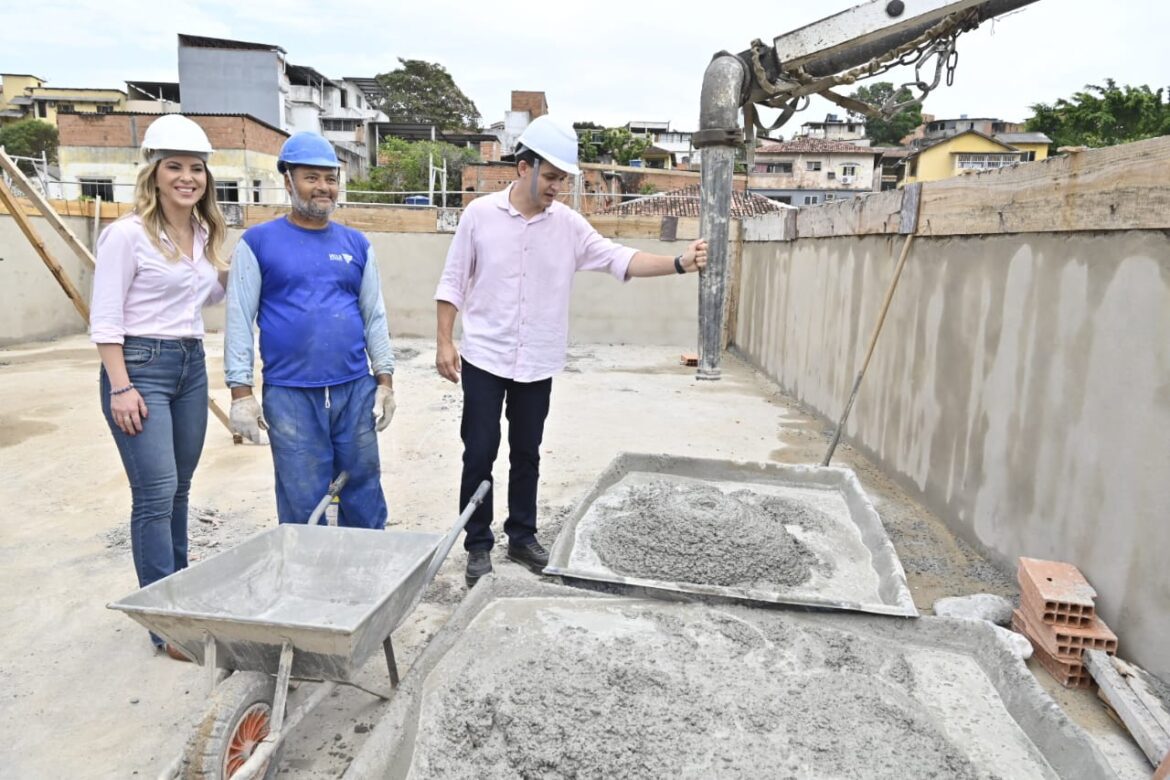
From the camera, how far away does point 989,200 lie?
3.76 metres

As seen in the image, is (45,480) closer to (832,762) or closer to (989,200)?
(832,762)

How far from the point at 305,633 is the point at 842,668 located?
1.47 meters

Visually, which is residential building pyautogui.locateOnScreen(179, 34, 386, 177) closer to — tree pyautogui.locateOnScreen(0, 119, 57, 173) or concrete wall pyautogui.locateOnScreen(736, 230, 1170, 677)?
tree pyautogui.locateOnScreen(0, 119, 57, 173)

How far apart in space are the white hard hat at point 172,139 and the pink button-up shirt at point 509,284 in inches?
35.8

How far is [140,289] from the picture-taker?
238 centimetres

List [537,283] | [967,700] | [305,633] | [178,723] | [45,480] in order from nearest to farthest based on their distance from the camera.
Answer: [305,633], [967,700], [178,723], [537,283], [45,480]

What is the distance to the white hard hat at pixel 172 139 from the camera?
2.36 meters

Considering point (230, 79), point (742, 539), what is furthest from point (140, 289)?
point (230, 79)

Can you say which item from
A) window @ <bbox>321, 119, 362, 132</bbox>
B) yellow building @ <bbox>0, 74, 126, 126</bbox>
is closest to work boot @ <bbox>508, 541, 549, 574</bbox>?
window @ <bbox>321, 119, 362, 132</bbox>

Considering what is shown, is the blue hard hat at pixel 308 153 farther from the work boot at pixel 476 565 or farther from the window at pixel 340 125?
the window at pixel 340 125

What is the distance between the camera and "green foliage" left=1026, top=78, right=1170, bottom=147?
31.6 metres

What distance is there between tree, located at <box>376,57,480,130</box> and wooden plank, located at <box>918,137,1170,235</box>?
5105 cm

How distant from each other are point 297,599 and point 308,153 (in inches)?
53.5

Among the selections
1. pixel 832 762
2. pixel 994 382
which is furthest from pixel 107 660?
pixel 994 382
